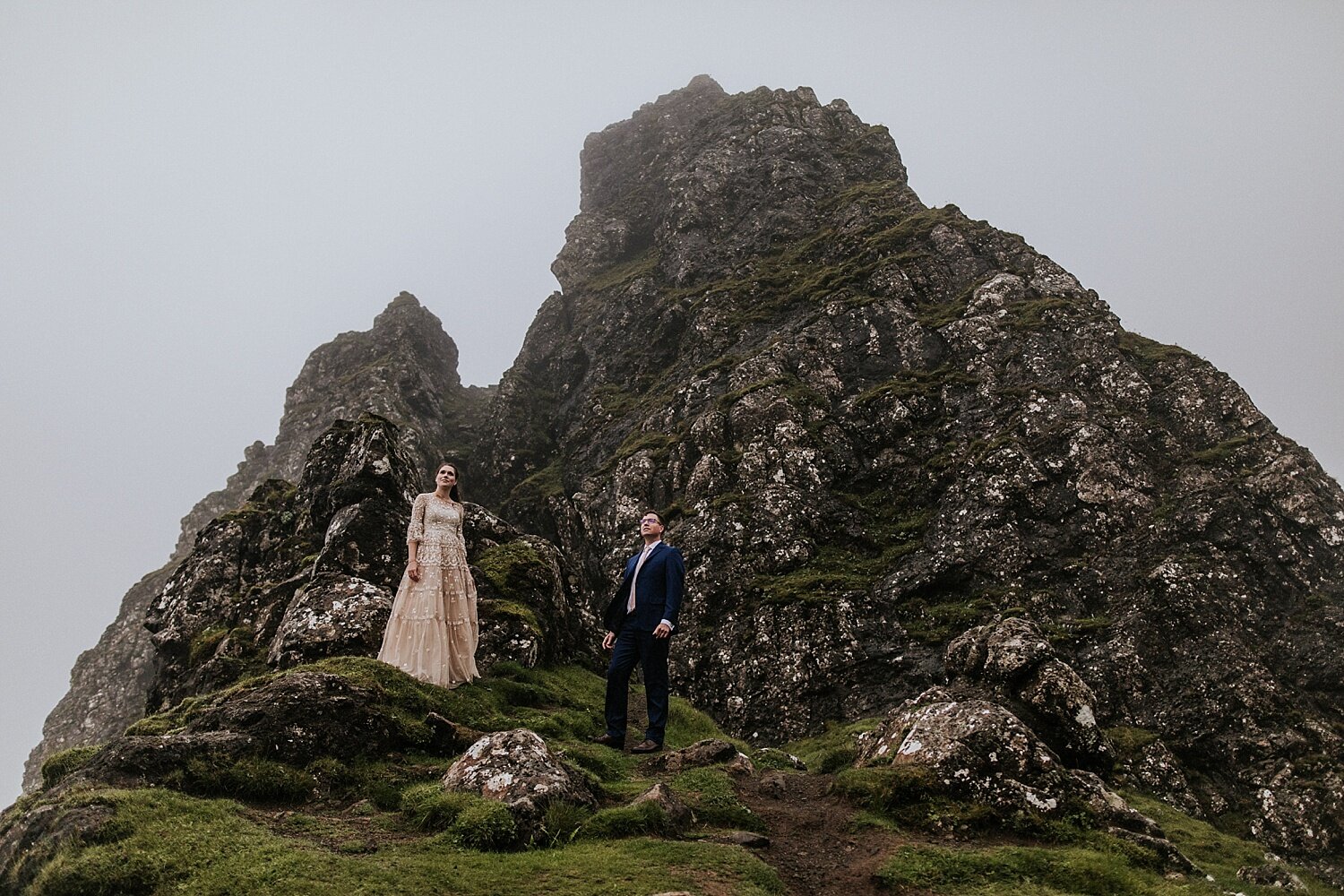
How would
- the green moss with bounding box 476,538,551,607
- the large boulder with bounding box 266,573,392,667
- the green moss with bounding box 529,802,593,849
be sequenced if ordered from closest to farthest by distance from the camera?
the green moss with bounding box 529,802,593,849 → the large boulder with bounding box 266,573,392,667 → the green moss with bounding box 476,538,551,607

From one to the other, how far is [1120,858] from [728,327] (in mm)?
44791

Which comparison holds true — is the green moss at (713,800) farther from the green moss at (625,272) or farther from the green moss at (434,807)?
the green moss at (625,272)

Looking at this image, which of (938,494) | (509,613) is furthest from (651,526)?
(938,494)

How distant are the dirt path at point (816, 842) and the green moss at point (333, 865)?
97 centimetres

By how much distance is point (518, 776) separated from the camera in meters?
11.4

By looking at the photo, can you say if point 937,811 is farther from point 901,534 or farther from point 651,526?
point 901,534

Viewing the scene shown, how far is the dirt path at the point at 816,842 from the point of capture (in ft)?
34.4

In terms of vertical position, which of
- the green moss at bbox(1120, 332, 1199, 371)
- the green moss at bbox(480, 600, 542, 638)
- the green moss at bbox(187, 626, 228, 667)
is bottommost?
the green moss at bbox(187, 626, 228, 667)

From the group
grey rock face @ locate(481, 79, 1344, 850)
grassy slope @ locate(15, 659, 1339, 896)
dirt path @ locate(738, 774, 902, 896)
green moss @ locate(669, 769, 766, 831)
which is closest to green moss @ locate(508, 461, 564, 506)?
grey rock face @ locate(481, 79, 1344, 850)

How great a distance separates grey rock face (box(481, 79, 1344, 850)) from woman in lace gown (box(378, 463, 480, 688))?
1255 cm

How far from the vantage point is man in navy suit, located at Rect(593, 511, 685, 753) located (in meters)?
16.4

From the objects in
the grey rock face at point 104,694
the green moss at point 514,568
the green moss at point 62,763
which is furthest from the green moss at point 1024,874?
the grey rock face at point 104,694

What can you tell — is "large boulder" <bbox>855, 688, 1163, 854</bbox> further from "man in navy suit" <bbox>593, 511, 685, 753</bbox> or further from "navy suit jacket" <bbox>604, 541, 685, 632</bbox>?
"navy suit jacket" <bbox>604, 541, 685, 632</bbox>

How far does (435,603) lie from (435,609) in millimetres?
142
